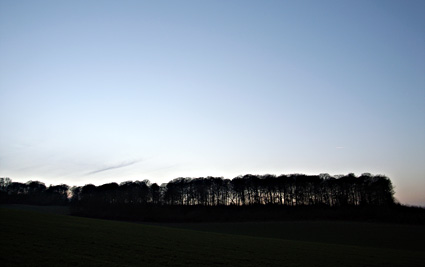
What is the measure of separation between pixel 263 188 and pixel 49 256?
120 m

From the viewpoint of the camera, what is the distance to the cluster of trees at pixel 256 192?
375 feet

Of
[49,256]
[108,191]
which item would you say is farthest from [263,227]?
→ [108,191]

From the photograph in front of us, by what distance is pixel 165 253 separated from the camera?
68.2ft

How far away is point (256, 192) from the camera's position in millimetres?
130500

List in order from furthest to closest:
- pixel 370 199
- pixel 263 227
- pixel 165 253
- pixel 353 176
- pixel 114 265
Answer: pixel 353 176 → pixel 370 199 → pixel 263 227 → pixel 165 253 → pixel 114 265

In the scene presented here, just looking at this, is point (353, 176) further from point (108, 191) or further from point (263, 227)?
point (108, 191)

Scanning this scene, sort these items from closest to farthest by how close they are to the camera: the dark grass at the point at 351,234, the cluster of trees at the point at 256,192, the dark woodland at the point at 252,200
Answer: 1. the dark grass at the point at 351,234
2. the dark woodland at the point at 252,200
3. the cluster of trees at the point at 256,192

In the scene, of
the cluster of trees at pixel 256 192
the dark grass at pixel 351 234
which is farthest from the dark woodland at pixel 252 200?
the dark grass at pixel 351 234

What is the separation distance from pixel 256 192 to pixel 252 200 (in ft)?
13.6

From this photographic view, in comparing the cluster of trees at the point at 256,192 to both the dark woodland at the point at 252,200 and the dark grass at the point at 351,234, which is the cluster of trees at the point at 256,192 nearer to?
the dark woodland at the point at 252,200

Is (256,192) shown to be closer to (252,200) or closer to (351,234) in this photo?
(252,200)

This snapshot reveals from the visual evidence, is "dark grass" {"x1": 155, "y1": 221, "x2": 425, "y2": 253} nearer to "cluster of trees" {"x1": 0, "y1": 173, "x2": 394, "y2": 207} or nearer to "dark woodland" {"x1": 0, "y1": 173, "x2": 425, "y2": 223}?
"dark woodland" {"x1": 0, "y1": 173, "x2": 425, "y2": 223}

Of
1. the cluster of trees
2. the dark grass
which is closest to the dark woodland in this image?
the cluster of trees

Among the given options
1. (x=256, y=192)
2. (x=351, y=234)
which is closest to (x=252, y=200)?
(x=256, y=192)
